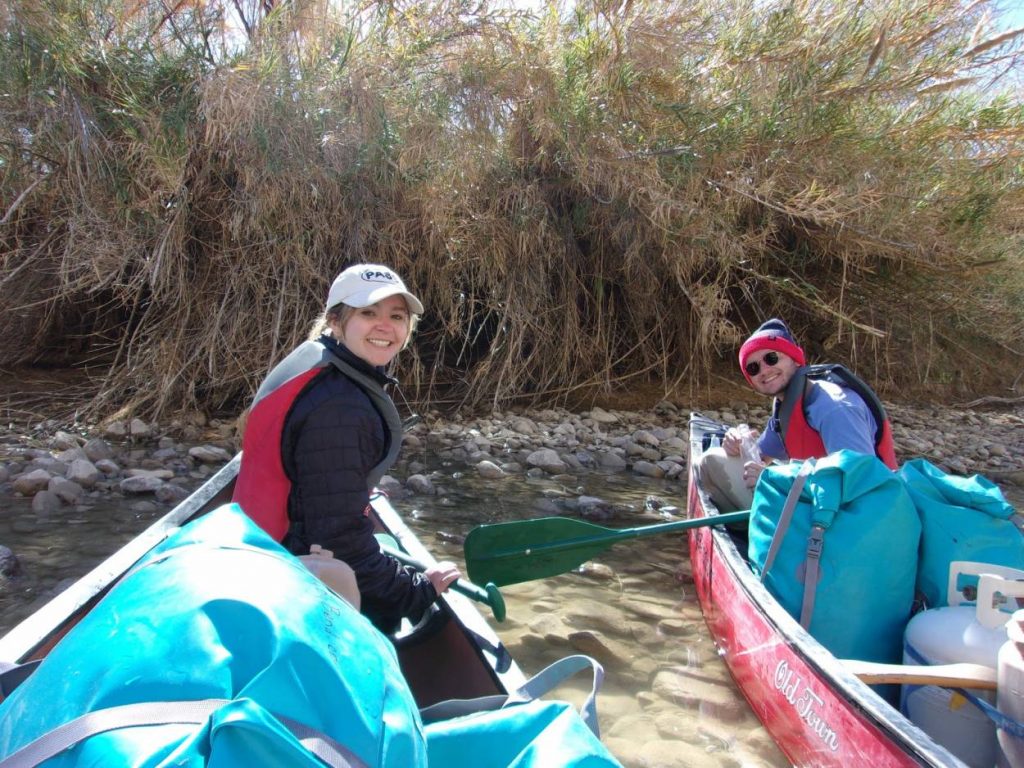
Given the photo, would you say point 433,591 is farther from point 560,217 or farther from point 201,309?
point 560,217

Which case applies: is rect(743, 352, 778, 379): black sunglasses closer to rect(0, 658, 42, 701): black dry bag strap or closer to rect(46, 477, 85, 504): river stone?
rect(0, 658, 42, 701): black dry bag strap

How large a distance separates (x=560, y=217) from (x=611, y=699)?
5.94 meters

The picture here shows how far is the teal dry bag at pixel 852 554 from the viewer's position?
2574mm

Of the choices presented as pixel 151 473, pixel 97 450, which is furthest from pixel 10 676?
pixel 97 450

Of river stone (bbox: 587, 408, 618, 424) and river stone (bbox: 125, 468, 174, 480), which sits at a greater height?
river stone (bbox: 587, 408, 618, 424)

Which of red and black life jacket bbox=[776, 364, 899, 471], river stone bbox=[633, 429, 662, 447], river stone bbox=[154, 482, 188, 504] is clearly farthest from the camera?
river stone bbox=[633, 429, 662, 447]

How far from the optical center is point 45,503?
15.8 feet

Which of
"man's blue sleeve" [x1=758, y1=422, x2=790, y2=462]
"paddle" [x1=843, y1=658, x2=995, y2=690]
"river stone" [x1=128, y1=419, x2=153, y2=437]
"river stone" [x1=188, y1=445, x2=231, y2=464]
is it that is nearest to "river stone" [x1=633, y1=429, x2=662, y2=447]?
"man's blue sleeve" [x1=758, y1=422, x2=790, y2=462]

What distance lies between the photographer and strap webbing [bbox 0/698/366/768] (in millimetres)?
941

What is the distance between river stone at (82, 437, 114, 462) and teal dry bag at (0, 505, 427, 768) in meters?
5.18

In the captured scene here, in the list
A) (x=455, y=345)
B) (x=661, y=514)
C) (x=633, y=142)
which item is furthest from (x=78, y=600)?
(x=455, y=345)

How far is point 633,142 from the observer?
22.9 ft

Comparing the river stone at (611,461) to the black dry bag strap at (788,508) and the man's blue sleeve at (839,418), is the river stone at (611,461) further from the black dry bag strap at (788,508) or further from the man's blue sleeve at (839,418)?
the black dry bag strap at (788,508)

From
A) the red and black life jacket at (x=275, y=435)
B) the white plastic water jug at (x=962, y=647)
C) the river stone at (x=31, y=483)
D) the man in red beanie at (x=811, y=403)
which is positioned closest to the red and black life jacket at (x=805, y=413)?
the man in red beanie at (x=811, y=403)
